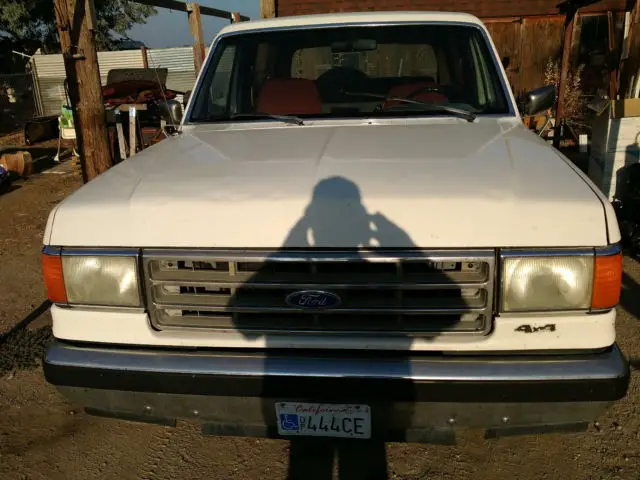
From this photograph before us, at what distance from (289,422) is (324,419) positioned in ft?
0.43

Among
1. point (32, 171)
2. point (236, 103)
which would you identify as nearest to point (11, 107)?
point (32, 171)

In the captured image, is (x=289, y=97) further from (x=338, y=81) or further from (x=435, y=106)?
(x=435, y=106)

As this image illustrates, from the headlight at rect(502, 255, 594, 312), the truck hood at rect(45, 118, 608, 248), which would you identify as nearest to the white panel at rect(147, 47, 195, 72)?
the truck hood at rect(45, 118, 608, 248)

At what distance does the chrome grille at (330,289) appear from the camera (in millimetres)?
1968

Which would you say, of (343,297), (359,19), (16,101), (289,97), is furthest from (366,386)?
(16,101)

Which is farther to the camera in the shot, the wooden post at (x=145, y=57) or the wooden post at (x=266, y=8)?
the wooden post at (x=145, y=57)

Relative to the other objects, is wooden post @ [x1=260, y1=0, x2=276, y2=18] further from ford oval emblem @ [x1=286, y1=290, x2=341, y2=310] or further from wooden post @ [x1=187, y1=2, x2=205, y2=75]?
ford oval emblem @ [x1=286, y1=290, x2=341, y2=310]

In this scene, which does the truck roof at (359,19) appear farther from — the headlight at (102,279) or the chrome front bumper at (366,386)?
the chrome front bumper at (366,386)

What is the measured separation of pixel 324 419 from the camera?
209cm

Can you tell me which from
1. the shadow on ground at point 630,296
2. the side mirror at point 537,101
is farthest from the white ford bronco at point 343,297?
the shadow on ground at point 630,296

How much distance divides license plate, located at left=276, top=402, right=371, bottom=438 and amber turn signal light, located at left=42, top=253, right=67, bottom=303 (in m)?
0.92

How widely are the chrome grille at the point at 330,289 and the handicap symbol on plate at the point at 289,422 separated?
310mm

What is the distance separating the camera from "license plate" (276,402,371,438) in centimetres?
205

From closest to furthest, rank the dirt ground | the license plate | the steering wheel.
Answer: the license plate, the dirt ground, the steering wheel
